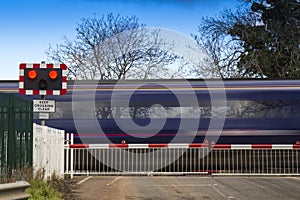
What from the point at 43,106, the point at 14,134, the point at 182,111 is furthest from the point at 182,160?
the point at 14,134

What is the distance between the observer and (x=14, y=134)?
442 inches

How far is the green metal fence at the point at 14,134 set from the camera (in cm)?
1059

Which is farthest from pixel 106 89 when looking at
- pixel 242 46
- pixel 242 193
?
pixel 242 46

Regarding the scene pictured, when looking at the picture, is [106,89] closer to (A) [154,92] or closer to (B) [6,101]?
(A) [154,92]

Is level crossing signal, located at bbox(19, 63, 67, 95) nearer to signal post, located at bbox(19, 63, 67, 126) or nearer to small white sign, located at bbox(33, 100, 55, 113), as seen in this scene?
signal post, located at bbox(19, 63, 67, 126)

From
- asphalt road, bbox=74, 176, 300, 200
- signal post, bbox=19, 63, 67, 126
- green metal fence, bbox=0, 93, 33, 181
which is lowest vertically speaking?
asphalt road, bbox=74, 176, 300, 200

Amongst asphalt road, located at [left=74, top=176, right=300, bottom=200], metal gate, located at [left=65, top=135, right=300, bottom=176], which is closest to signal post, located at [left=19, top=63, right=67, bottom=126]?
asphalt road, located at [left=74, top=176, right=300, bottom=200]

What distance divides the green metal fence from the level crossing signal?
1306mm

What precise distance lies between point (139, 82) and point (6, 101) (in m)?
14.2

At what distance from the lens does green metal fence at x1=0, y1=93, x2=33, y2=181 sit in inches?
417

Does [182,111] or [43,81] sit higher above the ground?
[43,81]

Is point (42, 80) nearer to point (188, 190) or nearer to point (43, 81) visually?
point (43, 81)

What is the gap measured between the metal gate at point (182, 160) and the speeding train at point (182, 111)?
190 cm

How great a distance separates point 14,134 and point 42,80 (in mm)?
2956
